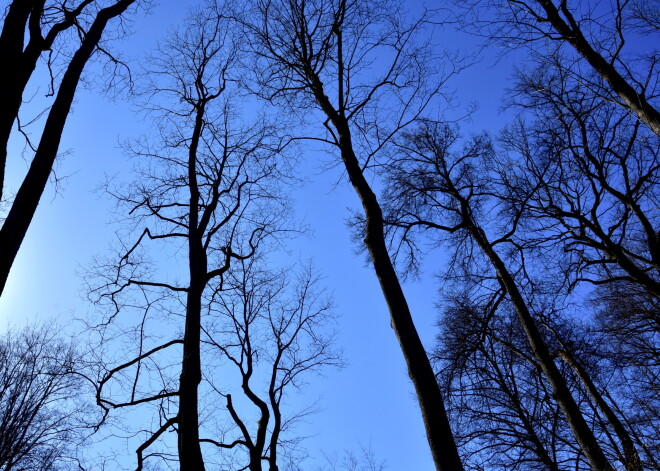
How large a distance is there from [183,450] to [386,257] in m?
3.58

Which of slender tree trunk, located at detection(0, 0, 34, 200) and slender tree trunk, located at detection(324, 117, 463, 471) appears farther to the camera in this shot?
slender tree trunk, located at detection(324, 117, 463, 471)

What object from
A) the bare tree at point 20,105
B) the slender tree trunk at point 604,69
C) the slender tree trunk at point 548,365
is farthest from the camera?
the slender tree trunk at point 548,365

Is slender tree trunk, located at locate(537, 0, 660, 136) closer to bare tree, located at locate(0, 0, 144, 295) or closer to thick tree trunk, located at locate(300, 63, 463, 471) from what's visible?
thick tree trunk, located at locate(300, 63, 463, 471)

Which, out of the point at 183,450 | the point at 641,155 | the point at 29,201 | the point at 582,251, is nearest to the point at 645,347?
the point at 582,251

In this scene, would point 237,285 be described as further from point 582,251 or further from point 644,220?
point 644,220

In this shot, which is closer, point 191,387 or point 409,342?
point 409,342

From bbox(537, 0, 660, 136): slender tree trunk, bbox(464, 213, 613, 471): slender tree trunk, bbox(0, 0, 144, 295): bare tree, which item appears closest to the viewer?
bbox(0, 0, 144, 295): bare tree

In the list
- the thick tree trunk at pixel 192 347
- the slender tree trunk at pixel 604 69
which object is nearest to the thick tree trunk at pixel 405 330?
the thick tree trunk at pixel 192 347

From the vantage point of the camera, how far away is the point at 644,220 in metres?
8.20

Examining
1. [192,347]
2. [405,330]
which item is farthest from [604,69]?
[192,347]

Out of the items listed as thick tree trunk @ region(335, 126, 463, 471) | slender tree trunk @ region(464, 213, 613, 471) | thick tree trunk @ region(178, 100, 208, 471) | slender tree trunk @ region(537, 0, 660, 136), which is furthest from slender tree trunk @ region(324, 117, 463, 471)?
slender tree trunk @ region(464, 213, 613, 471)

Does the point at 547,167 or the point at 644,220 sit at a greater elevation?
the point at 547,167

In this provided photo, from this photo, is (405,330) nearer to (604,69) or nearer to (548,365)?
(548,365)

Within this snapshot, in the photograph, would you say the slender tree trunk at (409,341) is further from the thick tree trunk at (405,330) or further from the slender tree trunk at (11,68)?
the slender tree trunk at (11,68)
